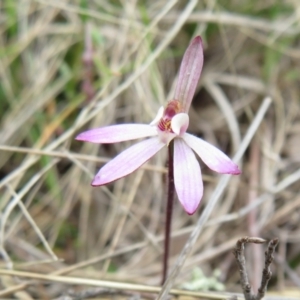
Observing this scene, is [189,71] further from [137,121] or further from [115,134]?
[137,121]

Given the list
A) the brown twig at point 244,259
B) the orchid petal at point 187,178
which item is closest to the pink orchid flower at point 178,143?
the orchid petal at point 187,178

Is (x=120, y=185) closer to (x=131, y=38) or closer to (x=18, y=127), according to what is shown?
(x=18, y=127)

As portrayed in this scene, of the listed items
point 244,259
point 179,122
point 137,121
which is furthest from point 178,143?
point 137,121

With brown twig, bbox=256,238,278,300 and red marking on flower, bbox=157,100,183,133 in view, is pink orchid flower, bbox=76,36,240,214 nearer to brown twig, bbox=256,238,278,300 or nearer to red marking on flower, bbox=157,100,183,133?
red marking on flower, bbox=157,100,183,133

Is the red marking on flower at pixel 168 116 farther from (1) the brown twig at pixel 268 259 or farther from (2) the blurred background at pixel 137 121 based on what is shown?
(2) the blurred background at pixel 137 121

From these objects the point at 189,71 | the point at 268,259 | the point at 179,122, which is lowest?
the point at 268,259

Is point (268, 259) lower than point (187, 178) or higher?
lower

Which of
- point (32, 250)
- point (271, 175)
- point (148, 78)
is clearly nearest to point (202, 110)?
point (148, 78)
